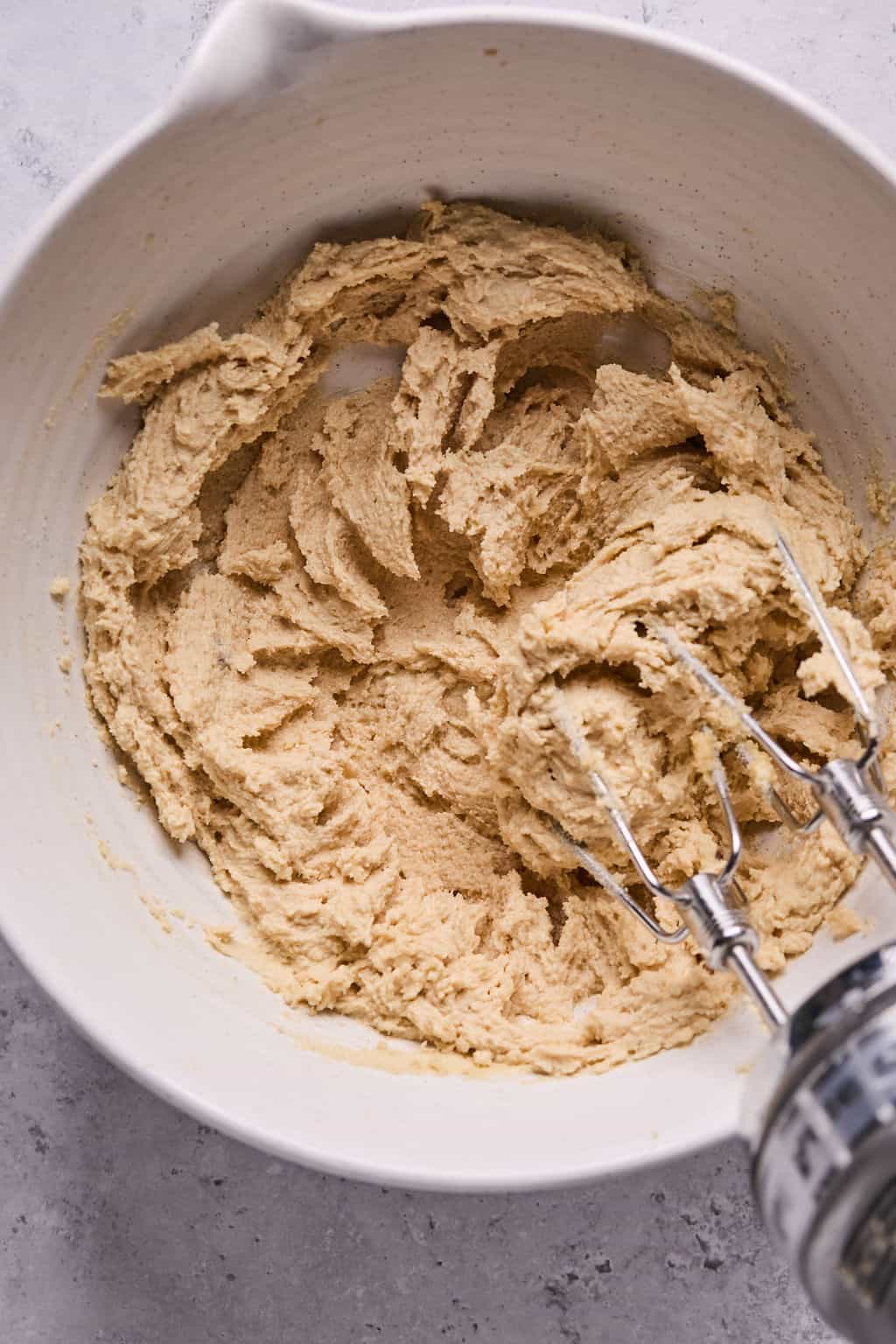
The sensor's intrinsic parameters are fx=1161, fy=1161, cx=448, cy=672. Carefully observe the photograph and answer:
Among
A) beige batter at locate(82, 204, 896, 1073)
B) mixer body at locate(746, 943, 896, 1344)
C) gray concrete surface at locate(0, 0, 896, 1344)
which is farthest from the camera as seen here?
gray concrete surface at locate(0, 0, 896, 1344)

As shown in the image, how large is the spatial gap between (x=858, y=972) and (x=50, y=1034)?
3.43 feet

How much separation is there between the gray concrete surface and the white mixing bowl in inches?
12.8

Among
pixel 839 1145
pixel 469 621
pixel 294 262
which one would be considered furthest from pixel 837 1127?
pixel 294 262

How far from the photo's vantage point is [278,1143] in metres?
1.12

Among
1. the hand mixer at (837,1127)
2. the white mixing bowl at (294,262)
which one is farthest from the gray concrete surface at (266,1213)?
the hand mixer at (837,1127)

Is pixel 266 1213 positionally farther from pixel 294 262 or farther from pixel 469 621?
pixel 294 262

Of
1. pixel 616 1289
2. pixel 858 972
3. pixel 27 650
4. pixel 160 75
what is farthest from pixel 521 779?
pixel 160 75

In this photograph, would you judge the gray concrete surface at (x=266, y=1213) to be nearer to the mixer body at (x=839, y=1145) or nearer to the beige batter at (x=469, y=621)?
the beige batter at (x=469, y=621)

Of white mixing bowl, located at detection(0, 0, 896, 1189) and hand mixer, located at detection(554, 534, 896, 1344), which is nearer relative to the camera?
hand mixer, located at detection(554, 534, 896, 1344)

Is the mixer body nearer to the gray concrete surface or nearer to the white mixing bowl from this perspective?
the white mixing bowl

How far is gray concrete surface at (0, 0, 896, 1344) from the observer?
150cm

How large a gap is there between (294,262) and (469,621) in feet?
1.65

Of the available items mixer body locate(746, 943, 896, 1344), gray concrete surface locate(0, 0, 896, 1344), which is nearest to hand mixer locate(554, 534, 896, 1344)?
mixer body locate(746, 943, 896, 1344)

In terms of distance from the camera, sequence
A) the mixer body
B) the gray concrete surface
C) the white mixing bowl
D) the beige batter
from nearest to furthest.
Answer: the mixer body
the white mixing bowl
the beige batter
the gray concrete surface
